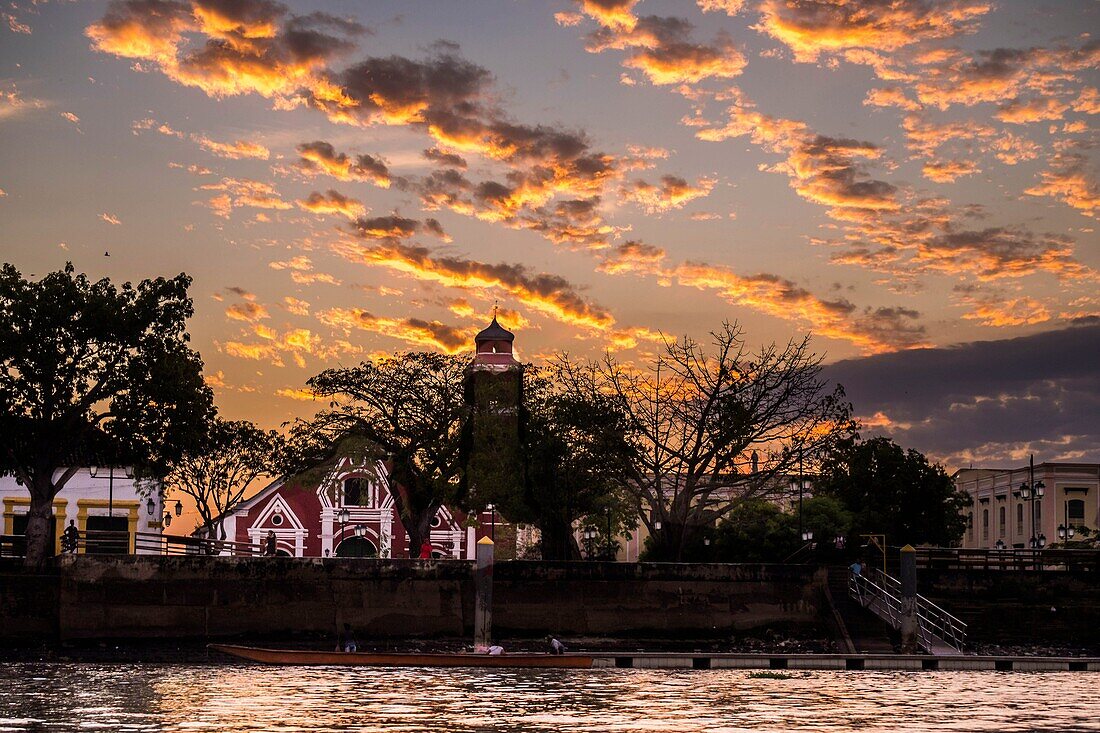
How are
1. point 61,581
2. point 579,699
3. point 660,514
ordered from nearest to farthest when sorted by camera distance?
1. point 579,699
2. point 61,581
3. point 660,514

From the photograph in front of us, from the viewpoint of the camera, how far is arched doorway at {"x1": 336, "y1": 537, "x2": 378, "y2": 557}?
83.1 meters

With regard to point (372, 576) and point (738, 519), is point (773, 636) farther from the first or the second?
point (738, 519)

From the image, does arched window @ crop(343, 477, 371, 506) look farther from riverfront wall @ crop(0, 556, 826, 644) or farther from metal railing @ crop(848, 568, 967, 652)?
metal railing @ crop(848, 568, 967, 652)

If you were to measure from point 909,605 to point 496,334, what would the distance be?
62.5 meters

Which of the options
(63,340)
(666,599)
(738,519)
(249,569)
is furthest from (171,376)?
(738,519)

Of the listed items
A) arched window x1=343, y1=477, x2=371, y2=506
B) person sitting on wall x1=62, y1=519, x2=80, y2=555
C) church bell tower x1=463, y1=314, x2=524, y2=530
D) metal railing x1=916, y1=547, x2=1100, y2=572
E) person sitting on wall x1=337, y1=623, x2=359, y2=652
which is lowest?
person sitting on wall x1=337, y1=623, x2=359, y2=652

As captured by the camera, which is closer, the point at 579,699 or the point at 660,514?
the point at 579,699

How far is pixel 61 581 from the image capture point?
43.4 meters

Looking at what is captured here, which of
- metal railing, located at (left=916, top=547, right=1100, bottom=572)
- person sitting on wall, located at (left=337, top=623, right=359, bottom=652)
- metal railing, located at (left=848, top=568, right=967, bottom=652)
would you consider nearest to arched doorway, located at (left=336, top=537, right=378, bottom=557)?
person sitting on wall, located at (left=337, top=623, right=359, bottom=652)

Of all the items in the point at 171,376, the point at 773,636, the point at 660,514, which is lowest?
the point at 773,636

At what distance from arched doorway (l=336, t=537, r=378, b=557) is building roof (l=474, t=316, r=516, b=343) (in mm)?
23270

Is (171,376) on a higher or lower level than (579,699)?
higher

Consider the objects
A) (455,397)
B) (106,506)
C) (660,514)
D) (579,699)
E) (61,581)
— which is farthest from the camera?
(106,506)

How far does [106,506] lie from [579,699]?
5165cm
